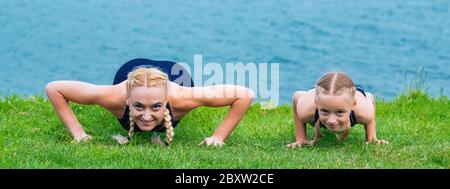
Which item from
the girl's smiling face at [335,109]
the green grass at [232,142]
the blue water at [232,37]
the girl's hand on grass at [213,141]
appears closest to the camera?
the green grass at [232,142]

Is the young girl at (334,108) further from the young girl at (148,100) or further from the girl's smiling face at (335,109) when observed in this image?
the young girl at (148,100)

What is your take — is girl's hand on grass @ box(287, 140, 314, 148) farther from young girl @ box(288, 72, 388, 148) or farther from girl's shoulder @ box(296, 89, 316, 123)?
girl's shoulder @ box(296, 89, 316, 123)

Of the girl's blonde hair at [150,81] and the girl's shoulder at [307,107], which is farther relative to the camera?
the girl's shoulder at [307,107]

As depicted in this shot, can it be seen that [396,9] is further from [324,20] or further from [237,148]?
[237,148]

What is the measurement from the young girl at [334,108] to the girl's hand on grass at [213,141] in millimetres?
483

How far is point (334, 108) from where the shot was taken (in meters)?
→ 5.14

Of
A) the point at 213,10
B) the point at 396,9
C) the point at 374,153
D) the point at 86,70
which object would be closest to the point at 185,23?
the point at 213,10

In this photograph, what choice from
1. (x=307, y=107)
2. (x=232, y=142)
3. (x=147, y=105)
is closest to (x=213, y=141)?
(x=232, y=142)

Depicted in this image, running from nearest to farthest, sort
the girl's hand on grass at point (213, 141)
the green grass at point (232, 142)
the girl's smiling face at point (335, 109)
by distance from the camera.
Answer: the green grass at point (232, 142)
the girl's smiling face at point (335, 109)
the girl's hand on grass at point (213, 141)

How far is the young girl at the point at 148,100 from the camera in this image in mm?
5191

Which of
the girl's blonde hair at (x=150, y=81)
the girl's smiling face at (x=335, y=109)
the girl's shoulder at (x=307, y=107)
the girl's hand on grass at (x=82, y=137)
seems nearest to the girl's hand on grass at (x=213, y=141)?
the girl's blonde hair at (x=150, y=81)

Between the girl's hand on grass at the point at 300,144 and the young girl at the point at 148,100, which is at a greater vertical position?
the young girl at the point at 148,100

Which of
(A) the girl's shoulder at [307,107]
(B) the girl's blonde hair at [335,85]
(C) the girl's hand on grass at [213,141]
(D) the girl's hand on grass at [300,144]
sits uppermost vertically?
(B) the girl's blonde hair at [335,85]
